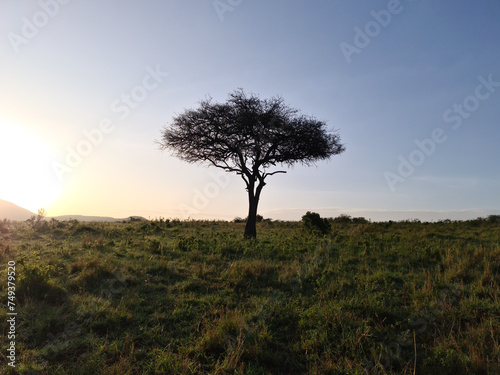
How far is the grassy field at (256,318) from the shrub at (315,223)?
8934 mm

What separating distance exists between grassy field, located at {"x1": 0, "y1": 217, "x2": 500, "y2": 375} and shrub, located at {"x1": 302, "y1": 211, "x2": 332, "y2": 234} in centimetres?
893

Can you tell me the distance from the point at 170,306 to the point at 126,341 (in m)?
1.47

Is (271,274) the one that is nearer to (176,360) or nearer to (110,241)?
(176,360)

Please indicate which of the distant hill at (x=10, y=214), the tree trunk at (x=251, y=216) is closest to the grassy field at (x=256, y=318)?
the tree trunk at (x=251, y=216)

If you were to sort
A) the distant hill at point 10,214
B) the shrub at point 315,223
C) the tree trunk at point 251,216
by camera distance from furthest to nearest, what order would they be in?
the distant hill at point 10,214
the tree trunk at point 251,216
the shrub at point 315,223

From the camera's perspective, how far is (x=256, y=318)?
586 centimetres

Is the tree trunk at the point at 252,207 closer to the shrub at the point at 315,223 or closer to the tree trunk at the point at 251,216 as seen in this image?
the tree trunk at the point at 251,216

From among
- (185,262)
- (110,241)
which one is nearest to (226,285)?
(185,262)

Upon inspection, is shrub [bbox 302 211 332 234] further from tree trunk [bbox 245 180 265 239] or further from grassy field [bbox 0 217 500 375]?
grassy field [bbox 0 217 500 375]

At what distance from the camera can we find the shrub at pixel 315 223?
18620 millimetres

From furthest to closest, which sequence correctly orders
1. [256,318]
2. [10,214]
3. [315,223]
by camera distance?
[10,214]
[315,223]
[256,318]

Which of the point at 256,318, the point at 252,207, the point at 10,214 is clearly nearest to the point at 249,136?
the point at 252,207

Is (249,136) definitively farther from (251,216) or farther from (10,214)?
(10,214)

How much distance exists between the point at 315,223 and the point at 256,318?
44.9ft
